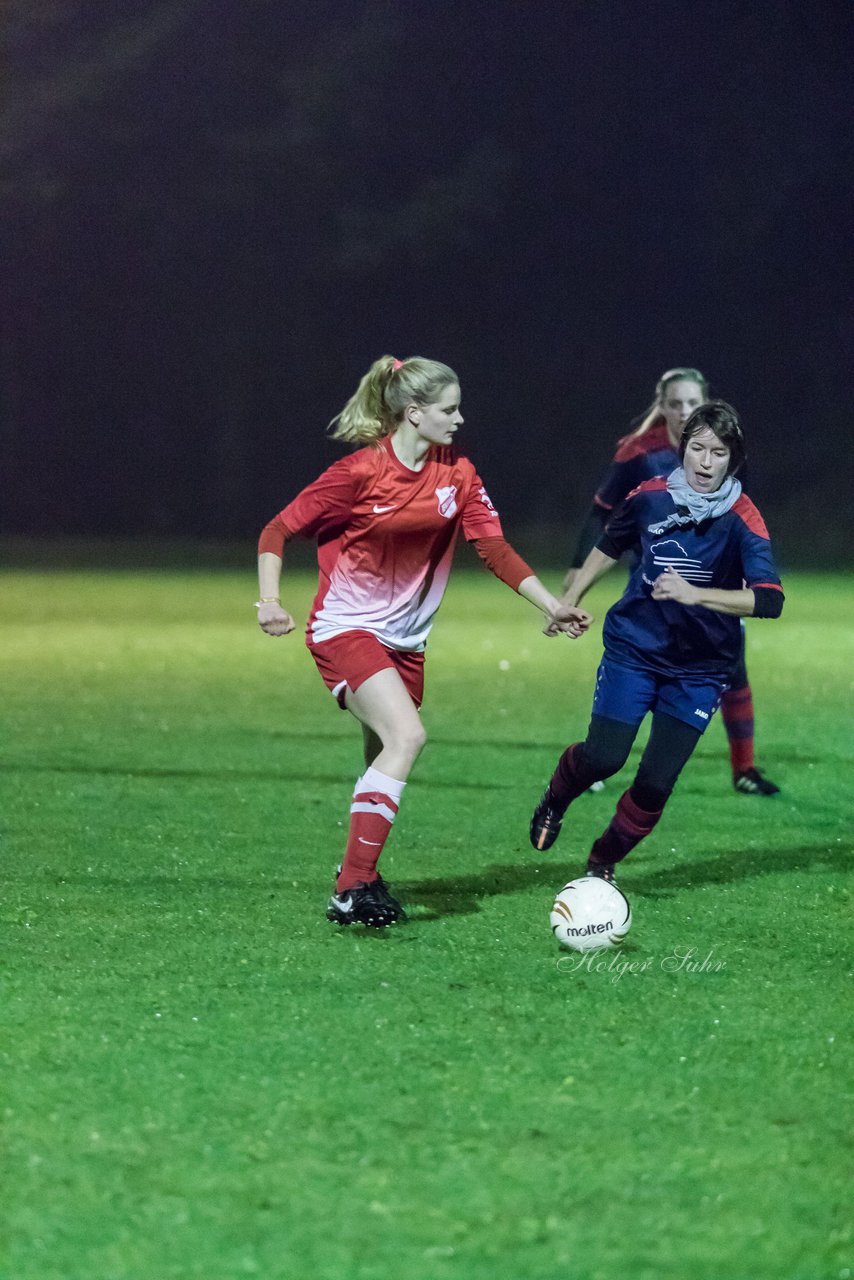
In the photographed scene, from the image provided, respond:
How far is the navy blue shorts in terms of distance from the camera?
5.77 m

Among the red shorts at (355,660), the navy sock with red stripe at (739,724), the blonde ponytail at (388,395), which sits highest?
the blonde ponytail at (388,395)

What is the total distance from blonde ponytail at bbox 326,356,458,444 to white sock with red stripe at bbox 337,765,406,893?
1137 mm

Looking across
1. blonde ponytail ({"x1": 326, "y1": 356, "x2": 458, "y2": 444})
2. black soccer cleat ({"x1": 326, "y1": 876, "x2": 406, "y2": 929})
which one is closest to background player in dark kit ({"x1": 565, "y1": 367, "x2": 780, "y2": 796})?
blonde ponytail ({"x1": 326, "y1": 356, "x2": 458, "y2": 444})

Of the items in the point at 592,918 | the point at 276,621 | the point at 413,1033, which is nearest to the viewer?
the point at 413,1033

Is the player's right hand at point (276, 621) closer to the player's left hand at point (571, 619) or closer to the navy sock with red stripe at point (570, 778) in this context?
the player's left hand at point (571, 619)

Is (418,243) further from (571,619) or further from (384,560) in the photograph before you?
(571,619)

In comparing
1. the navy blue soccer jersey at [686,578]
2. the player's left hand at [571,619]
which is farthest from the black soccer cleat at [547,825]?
the player's left hand at [571,619]

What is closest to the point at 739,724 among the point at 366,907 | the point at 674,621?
the point at 674,621

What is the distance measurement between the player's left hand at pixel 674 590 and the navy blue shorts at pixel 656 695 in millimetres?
458

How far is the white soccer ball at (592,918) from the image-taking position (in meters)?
5.16

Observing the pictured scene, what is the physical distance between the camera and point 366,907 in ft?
→ 18.0

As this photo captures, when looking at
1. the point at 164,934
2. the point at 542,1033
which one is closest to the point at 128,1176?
the point at 542,1033

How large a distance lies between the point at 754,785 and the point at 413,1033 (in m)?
4.37

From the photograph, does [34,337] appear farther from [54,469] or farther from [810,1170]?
[810,1170]
